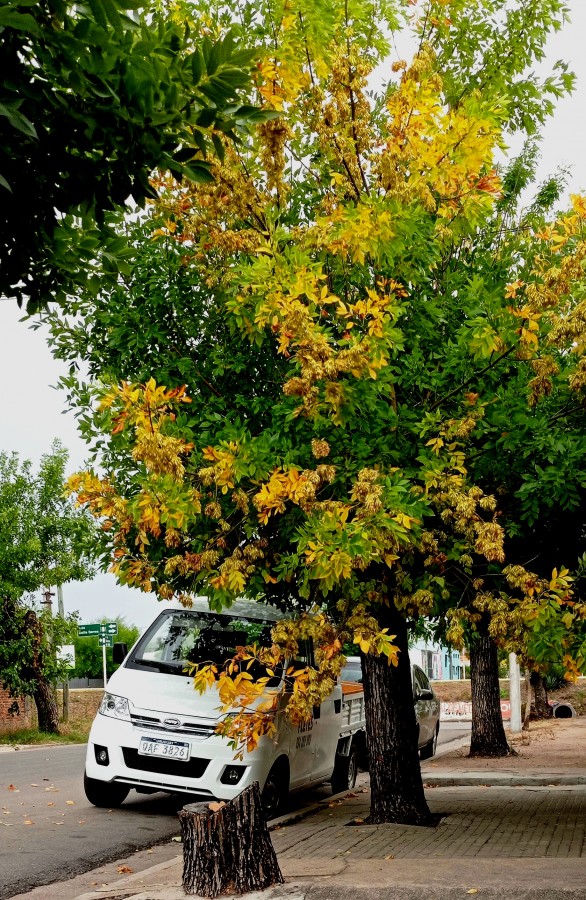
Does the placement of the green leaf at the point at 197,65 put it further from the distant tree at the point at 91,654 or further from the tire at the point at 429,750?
the distant tree at the point at 91,654

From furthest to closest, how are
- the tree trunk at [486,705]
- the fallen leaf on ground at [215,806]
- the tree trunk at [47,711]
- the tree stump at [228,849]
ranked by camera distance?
1. the tree trunk at [47,711]
2. the tree trunk at [486,705]
3. the fallen leaf on ground at [215,806]
4. the tree stump at [228,849]

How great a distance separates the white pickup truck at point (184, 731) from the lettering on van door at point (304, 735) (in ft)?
0.04

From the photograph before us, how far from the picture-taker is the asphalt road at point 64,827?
8625 millimetres

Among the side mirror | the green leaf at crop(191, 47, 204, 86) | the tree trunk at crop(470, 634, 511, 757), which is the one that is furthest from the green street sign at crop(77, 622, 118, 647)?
the green leaf at crop(191, 47, 204, 86)

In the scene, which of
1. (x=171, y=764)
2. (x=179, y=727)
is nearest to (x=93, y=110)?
(x=179, y=727)

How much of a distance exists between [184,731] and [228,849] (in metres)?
3.72

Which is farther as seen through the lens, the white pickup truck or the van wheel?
the van wheel

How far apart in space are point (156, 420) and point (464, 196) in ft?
9.91

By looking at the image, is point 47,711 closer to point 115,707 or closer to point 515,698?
point 515,698

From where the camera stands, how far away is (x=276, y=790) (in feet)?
36.7

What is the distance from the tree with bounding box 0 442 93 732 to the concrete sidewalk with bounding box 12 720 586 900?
45.1 feet

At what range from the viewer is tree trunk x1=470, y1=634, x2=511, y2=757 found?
1892 cm

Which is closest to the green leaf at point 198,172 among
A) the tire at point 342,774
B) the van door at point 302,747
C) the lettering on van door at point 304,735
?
the van door at point 302,747

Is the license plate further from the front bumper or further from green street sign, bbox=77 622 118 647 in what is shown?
green street sign, bbox=77 622 118 647
